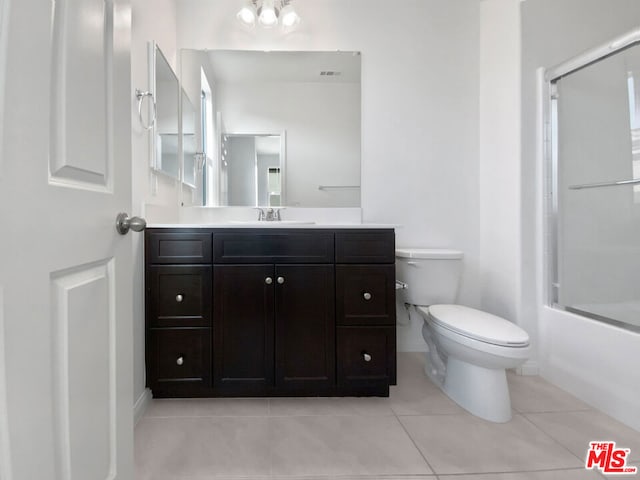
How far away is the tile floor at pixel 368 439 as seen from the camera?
3.92 ft

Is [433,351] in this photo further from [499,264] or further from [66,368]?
[66,368]

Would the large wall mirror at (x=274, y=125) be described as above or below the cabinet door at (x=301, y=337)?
above

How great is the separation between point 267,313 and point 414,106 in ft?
5.56

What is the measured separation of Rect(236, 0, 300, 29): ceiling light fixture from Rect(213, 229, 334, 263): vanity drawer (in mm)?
1452

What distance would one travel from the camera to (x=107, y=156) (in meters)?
0.75

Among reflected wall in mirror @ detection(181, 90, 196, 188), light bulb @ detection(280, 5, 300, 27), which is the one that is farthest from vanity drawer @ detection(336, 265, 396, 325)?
light bulb @ detection(280, 5, 300, 27)

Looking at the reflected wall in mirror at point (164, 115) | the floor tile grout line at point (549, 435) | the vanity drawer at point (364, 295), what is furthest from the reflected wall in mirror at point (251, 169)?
the floor tile grout line at point (549, 435)

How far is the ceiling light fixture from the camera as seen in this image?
6.79 ft

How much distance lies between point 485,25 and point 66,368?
2826 mm

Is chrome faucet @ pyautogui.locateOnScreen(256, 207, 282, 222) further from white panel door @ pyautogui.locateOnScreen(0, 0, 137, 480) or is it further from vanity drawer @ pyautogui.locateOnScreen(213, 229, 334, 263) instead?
white panel door @ pyautogui.locateOnScreen(0, 0, 137, 480)

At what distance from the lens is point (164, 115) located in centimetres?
181

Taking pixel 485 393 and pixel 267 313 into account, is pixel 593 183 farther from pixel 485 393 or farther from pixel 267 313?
pixel 267 313

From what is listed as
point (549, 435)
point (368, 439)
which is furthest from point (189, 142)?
point (549, 435)

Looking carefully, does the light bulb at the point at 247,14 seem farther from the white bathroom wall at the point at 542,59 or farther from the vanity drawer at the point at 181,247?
the white bathroom wall at the point at 542,59
